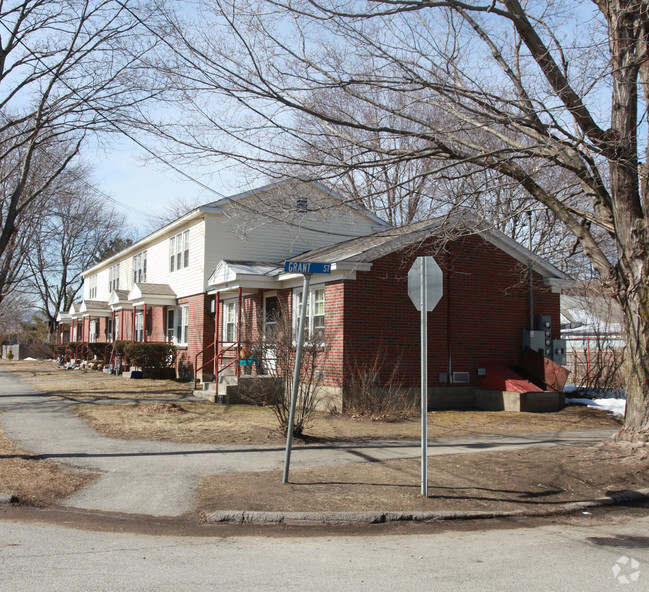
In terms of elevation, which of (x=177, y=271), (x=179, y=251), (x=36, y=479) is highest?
(x=179, y=251)

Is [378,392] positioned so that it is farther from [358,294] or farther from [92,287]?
[92,287]

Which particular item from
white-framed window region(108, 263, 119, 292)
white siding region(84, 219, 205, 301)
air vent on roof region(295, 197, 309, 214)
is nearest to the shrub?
air vent on roof region(295, 197, 309, 214)

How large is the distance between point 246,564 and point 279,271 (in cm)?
1333

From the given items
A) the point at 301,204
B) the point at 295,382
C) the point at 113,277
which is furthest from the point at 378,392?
the point at 113,277

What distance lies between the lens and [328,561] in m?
5.43

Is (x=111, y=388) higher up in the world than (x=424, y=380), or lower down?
lower down

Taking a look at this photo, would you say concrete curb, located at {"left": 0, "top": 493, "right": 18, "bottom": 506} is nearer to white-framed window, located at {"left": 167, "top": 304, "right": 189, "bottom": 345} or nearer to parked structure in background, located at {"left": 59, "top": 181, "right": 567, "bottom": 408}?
parked structure in background, located at {"left": 59, "top": 181, "right": 567, "bottom": 408}

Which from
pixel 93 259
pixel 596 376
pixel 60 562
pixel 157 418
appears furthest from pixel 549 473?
pixel 93 259

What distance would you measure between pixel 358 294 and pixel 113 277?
24.4m

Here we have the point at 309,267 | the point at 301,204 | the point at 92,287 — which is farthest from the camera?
the point at 92,287

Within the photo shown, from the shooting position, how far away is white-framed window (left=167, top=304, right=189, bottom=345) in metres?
23.8

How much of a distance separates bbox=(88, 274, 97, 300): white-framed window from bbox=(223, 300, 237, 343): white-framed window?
22797mm

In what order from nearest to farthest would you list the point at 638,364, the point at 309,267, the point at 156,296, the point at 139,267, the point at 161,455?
the point at 309,267 → the point at 638,364 → the point at 161,455 → the point at 156,296 → the point at 139,267

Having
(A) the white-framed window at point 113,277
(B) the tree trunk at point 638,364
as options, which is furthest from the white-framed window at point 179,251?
(B) the tree trunk at point 638,364
